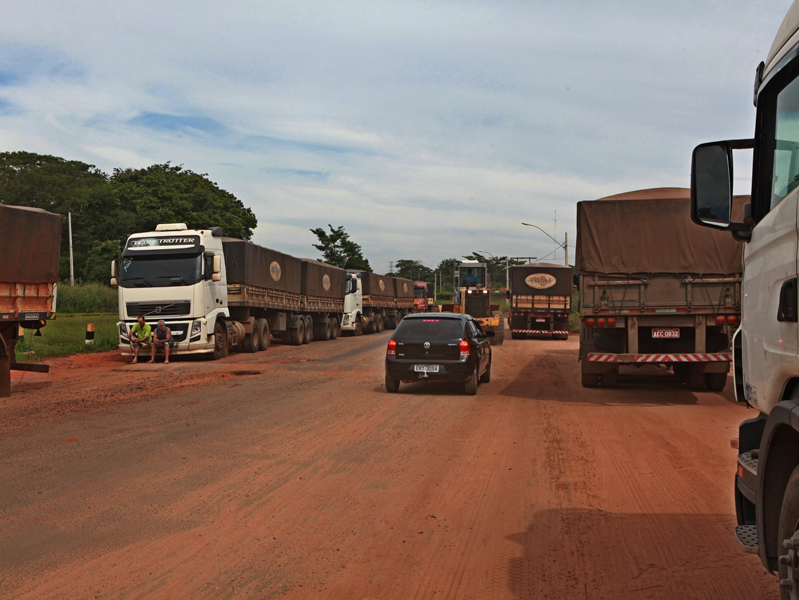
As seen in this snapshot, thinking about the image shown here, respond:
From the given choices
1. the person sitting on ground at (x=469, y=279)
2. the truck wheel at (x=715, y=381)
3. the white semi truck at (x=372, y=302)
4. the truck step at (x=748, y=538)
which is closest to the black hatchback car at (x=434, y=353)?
the truck wheel at (x=715, y=381)

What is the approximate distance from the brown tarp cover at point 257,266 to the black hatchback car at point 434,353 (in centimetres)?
1130

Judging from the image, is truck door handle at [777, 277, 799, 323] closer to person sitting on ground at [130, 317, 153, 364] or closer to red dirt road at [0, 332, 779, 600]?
red dirt road at [0, 332, 779, 600]

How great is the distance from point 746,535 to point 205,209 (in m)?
58.1

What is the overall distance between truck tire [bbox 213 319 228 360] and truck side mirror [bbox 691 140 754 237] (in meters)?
19.0

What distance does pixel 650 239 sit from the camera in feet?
41.9

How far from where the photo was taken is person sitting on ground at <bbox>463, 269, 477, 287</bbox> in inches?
1556

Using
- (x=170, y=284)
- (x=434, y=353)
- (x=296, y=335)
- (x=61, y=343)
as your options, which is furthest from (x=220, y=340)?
(x=434, y=353)

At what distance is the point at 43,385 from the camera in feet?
48.1

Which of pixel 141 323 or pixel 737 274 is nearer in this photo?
pixel 737 274

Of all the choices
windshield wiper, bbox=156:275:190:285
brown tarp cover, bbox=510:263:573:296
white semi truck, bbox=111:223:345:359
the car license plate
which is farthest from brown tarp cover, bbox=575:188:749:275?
brown tarp cover, bbox=510:263:573:296

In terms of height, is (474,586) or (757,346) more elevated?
(757,346)

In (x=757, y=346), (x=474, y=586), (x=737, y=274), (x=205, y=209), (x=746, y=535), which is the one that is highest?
(x=205, y=209)

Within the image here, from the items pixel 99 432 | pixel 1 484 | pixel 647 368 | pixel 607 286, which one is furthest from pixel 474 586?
pixel 647 368

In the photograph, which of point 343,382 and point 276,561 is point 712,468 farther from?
point 343,382
